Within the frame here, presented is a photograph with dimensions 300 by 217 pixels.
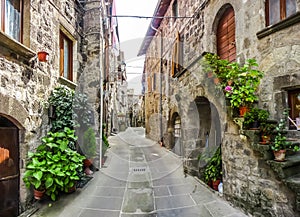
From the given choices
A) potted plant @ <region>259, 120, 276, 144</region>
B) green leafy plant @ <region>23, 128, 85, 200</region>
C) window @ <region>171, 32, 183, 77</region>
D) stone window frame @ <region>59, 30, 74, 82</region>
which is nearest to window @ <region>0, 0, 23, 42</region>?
stone window frame @ <region>59, 30, 74, 82</region>

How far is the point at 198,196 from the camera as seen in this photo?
306 centimetres

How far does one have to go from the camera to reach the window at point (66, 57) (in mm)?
4164

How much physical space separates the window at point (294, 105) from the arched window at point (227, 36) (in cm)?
140

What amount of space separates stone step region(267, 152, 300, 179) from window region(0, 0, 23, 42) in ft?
11.5

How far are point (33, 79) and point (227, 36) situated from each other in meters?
3.50

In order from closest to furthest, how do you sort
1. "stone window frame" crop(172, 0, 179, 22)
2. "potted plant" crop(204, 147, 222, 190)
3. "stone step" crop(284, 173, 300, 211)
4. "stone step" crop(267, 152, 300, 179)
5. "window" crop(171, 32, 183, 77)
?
"stone step" crop(284, 173, 300, 211), "stone step" crop(267, 152, 300, 179), "potted plant" crop(204, 147, 222, 190), "window" crop(171, 32, 183, 77), "stone window frame" crop(172, 0, 179, 22)

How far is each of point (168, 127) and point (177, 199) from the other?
419cm

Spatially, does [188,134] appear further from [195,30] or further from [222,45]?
[195,30]

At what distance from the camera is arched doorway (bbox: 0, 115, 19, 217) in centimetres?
258

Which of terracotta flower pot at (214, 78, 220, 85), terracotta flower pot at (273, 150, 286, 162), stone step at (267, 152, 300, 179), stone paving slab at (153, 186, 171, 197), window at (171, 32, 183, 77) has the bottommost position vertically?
stone paving slab at (153, 186, 171, 197)

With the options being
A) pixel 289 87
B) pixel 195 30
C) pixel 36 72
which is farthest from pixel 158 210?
pixel 195 30

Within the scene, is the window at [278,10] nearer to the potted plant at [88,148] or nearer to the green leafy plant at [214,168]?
the green leafy plant at [214,168]

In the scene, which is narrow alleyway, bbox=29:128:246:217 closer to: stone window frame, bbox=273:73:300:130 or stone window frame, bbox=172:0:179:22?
stone window frame, bbox=273:73:300:130

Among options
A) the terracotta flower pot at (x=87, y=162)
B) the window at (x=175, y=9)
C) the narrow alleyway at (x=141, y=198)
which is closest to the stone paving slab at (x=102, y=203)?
the narrow alleyway at (x=141, y=198)
